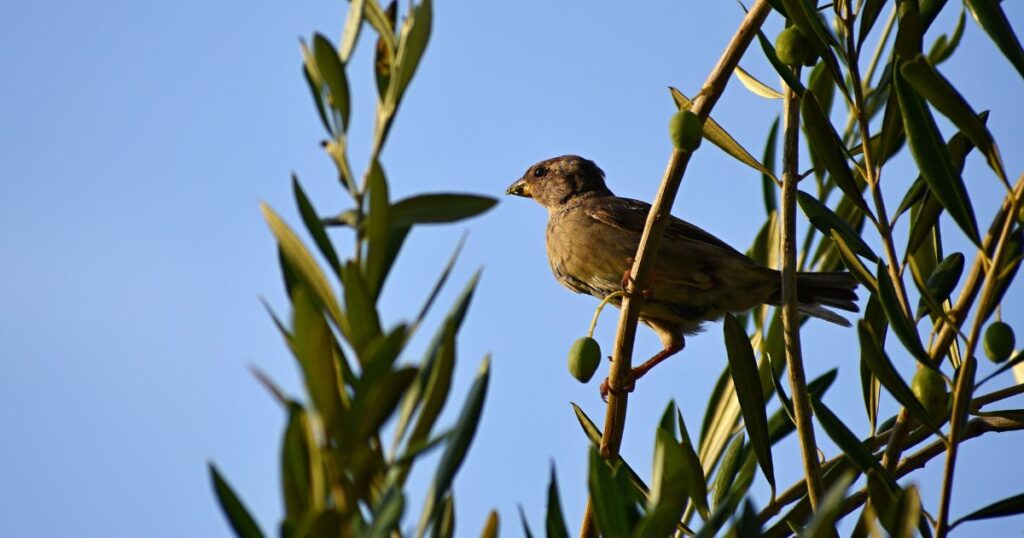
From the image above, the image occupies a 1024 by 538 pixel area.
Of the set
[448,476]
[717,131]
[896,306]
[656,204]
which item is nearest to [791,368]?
[896,306]

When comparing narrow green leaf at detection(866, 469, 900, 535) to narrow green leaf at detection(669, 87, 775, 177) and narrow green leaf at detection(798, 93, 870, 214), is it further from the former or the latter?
narrow green leaf at detection(669, 87, 775, 177)

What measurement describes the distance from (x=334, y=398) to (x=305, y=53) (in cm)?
78

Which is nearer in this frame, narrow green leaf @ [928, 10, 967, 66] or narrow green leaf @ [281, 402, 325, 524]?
narrow green leaf @ [281, 402, 325, 524]

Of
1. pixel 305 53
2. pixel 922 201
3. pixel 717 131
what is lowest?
pixel 305 53

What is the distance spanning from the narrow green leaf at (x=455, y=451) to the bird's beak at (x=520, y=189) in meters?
6.15

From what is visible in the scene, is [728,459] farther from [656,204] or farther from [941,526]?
[941,526]

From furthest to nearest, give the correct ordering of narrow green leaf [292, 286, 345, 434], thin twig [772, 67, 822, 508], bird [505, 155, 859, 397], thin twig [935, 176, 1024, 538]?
bird [505, 155, 859, 397] < thin twig [772, 67, 822, 508] < thin twig [935, 176, 1024, 538] < narrow green leaf [292, 286, 345, 434]

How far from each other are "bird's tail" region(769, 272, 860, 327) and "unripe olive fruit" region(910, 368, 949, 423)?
331 centimetres

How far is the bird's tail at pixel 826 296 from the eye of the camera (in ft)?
18.7

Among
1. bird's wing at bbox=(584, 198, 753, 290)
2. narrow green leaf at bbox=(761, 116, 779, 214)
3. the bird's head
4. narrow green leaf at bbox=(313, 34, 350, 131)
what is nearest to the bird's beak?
the bird's head

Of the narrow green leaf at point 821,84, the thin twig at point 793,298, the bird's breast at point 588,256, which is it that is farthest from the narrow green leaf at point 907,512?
the bird's breast at point 588,256

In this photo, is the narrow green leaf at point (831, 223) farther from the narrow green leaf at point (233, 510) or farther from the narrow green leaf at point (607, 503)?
the narrow green leaf at point (233, 510)

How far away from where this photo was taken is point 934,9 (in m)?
3.08

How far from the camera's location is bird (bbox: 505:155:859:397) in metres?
5.87
